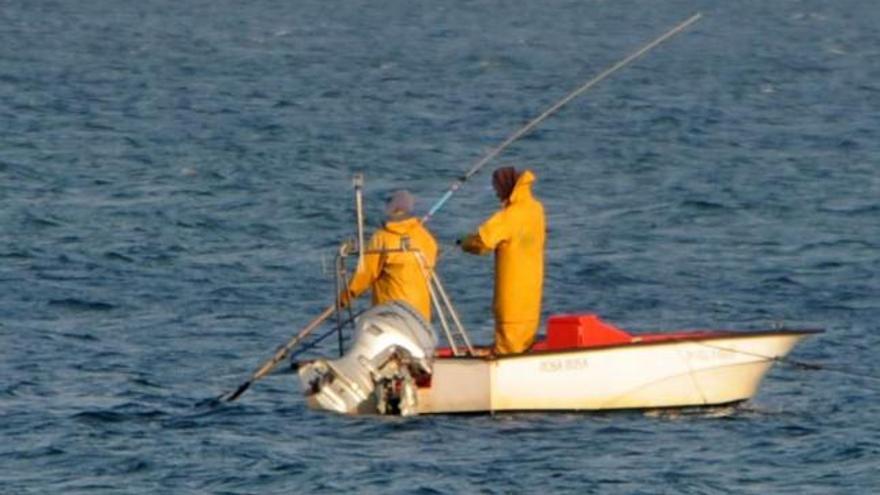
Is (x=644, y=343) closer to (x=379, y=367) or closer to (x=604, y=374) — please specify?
(x=604, y=374)

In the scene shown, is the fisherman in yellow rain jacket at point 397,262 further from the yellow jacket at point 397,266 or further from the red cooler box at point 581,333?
the red cooler box at point 581,333

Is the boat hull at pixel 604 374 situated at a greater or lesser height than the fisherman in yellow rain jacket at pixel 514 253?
lesser

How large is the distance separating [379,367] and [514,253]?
Result: 1.42 meters

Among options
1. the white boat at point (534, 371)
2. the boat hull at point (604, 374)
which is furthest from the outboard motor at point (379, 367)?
the boat hull at point (604, 374)

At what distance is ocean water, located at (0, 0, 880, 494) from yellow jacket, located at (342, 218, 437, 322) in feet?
3.63

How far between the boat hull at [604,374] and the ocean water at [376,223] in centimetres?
19

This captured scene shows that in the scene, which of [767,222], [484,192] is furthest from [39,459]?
[484,192]

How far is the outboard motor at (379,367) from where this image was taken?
22594 mm

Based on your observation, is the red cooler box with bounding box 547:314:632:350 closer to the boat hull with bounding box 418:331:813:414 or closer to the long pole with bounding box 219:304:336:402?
the boat hull with bounding box 418:331:813:414

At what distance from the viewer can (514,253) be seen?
23.0 metres

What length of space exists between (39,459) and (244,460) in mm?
1567

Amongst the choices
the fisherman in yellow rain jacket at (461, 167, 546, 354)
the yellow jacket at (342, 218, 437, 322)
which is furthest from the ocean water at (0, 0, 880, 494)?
the yellow jacket at (342, 218, 437, 322)

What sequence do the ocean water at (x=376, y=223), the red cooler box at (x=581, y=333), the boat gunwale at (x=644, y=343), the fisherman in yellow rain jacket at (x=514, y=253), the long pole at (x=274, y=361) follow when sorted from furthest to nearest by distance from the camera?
1. the long pole at (x=274, y=361)
2. the red cooler box at (x=581, y=333)
3. the fisherman in yellow rain jacket at (x=514, y=253)
4. the boat gunwale at (x=644, y=343)
5. the ocean water at (x=376, y=223)

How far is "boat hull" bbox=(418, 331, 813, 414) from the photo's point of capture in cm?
2258
